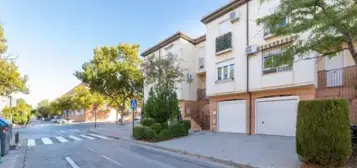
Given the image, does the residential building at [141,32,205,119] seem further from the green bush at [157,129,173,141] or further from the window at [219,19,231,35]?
the green bush at [157,129,173,141]

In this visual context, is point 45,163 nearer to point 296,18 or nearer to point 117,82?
point 296,18

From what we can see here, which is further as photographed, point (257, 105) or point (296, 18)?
point (257, 105)

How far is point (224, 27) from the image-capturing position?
20.7 meters

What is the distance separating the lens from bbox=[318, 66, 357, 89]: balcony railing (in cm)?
1377

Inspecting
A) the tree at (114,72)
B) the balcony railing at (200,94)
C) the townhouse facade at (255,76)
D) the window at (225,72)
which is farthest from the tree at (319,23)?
the tree at (114,72)

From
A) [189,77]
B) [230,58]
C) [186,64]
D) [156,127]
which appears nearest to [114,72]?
[186,64]

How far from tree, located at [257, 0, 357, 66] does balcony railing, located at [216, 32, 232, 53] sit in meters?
10.5

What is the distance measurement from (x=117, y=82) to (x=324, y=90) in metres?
26.8

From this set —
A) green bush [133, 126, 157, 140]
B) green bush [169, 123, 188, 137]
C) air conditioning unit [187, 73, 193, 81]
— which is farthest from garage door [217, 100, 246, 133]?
green bush [133, 126, 157, 140]

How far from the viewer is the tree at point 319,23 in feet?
26.2

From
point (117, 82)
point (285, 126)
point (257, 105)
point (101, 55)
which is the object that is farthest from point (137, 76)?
point (285, 126)

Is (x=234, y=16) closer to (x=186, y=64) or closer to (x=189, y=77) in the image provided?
(x=186, y=64)

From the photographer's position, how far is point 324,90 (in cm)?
1497

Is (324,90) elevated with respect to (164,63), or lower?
lower
